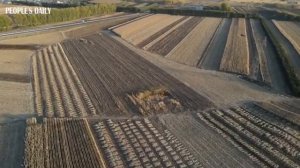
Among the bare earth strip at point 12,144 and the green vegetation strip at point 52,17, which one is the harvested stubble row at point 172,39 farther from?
the bare earth strip at point 12,144

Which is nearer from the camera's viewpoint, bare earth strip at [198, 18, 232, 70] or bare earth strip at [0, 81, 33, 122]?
bare earth strip at [0, 81, 33, 122]

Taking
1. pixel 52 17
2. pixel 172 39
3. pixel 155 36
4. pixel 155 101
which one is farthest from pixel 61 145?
pixel 52 17

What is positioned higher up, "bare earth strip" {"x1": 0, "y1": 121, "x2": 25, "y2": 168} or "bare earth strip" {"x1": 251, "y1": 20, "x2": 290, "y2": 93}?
Result: "bare earth strip" {"x1": 251, "y1": 20, "x2": 290, "y2": 93}

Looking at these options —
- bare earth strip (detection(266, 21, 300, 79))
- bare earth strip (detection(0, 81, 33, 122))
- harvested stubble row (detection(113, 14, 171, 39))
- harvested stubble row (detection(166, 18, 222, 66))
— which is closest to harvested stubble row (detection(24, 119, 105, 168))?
bare earth strip (detection(0, 81, 33, 122))

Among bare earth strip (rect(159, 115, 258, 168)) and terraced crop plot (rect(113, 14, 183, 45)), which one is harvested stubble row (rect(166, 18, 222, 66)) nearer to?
terraced crop plot (rect(113, 14, 183, 45))

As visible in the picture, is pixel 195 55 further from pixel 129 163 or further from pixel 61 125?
pixel 129 163

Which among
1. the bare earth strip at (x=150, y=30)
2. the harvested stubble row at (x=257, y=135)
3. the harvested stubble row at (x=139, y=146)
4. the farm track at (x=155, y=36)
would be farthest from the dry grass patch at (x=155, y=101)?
the bare earth strip at (x=150, y=30)

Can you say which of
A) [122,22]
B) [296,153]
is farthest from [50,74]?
[122,22]
